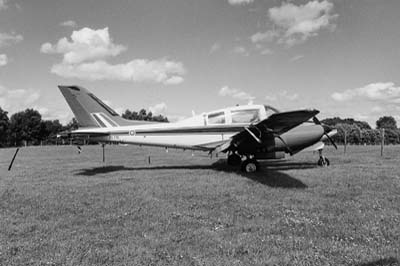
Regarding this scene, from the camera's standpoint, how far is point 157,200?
21.2 feet

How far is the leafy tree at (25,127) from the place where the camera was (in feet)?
284

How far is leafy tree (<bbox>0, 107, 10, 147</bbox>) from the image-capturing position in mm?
79688

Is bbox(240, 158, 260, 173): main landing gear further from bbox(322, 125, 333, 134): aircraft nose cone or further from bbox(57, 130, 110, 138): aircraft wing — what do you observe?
bbox(57, 130, 110, 138): aircraft wing

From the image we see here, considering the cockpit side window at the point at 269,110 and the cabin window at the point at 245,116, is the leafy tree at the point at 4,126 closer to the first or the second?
the cabin window at the point at 245,116

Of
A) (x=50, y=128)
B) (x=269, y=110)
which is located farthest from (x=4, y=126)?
(x=269, y=110)

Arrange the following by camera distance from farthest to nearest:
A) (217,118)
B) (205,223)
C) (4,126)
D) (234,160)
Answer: (4,126) < (234,160) < (217,118) < (205,223)

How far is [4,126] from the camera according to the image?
80.6 metres

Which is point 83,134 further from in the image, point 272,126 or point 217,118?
point 272,126

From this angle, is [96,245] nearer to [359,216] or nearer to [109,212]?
[109,212]

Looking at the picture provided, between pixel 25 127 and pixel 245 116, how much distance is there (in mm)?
94462

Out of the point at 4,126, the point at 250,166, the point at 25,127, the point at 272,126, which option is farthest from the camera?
the point at 25,127

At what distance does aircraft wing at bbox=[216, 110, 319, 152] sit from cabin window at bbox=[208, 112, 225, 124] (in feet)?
3.63

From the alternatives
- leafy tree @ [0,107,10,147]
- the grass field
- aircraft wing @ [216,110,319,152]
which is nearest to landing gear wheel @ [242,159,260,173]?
aircraft wing @ [216,110,319,152]

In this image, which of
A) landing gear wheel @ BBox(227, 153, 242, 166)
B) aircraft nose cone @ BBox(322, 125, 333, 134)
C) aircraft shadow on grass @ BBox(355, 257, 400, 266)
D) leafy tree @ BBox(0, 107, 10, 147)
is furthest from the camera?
leafy tree @ BBox(0, 107, 10, 147)
